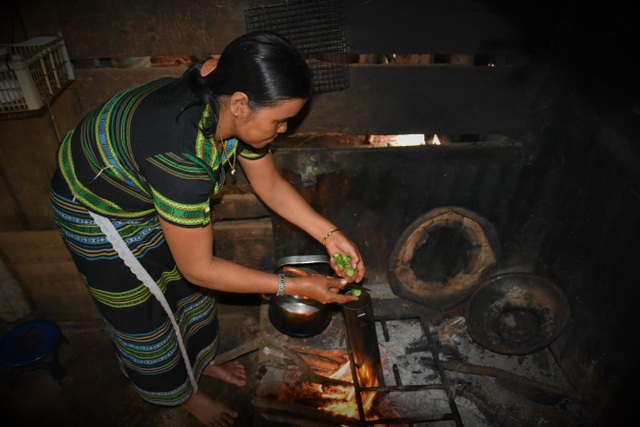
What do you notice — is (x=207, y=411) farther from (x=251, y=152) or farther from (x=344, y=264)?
(x=251, y=152)

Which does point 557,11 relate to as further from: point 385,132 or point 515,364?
point 515,364

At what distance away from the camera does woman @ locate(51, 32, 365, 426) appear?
5.62 feet

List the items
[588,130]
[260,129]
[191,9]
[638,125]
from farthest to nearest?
[588,130]
[191,9]
[638,125]
[260,129]

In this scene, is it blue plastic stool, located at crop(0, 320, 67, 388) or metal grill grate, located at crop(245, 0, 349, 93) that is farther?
blue plastic stool, located at crop(0, 320, 67, 388)

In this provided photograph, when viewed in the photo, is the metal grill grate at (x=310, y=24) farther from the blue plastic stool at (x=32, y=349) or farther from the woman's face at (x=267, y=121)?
the blue plastic stool at (x=32, y=349)

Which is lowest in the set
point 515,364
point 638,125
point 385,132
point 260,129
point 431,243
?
point 515,364

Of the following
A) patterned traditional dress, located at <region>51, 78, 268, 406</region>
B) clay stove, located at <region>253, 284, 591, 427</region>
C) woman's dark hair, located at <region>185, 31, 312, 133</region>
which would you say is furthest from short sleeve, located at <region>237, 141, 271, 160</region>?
clay stove, located at <region>253, 284, 591, 427</region>

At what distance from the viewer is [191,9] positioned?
256 cm

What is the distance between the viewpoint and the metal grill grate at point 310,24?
102 inches

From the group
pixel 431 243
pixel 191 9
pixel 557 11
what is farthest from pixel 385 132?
pixel 191 9

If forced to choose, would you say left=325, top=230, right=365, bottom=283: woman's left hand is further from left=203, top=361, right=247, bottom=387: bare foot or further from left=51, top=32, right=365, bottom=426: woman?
left=203, top=361, right=247, bottom=387: bare foot

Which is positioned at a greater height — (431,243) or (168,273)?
(168,273)

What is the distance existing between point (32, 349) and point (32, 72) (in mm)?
2175

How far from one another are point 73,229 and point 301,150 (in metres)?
1.50
